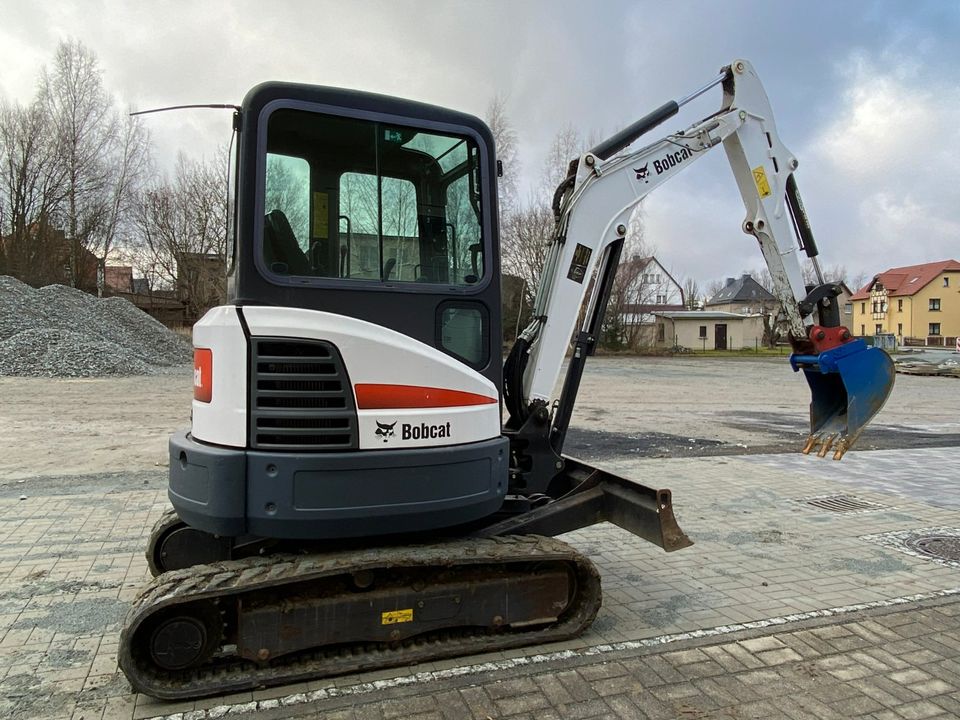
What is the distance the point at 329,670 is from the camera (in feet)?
11.6

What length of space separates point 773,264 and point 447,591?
3.59 m

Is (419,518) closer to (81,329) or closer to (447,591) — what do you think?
(447,591)

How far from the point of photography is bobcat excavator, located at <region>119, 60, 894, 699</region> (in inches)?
132

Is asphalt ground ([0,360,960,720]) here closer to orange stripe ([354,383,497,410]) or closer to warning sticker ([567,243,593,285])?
orange stripe ([354,383,497,410])

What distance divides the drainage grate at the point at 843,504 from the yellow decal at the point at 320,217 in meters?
6.15

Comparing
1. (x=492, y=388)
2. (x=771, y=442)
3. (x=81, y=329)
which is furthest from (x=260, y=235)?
(x=81, y=329)

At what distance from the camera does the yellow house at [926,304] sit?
7862 cm

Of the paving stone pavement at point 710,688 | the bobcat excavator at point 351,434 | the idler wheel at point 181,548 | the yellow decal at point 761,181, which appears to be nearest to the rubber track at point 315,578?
the bobcat excavator at point 351,434

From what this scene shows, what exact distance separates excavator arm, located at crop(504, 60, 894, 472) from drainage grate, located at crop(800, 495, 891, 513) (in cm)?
243

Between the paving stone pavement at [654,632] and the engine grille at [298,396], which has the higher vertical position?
the engine grille at [298,396]

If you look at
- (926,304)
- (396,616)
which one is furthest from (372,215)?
(926,304)

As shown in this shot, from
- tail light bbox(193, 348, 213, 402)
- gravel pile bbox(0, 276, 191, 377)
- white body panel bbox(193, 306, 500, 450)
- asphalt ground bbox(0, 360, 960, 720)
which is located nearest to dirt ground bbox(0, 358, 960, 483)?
asphalt ground bbox(0, 360, 960, 720)

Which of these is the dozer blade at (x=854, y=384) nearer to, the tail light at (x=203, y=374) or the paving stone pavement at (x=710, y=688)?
the paving stone pavement at (x=710, y=688)

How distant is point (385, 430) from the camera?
3.52 meters
